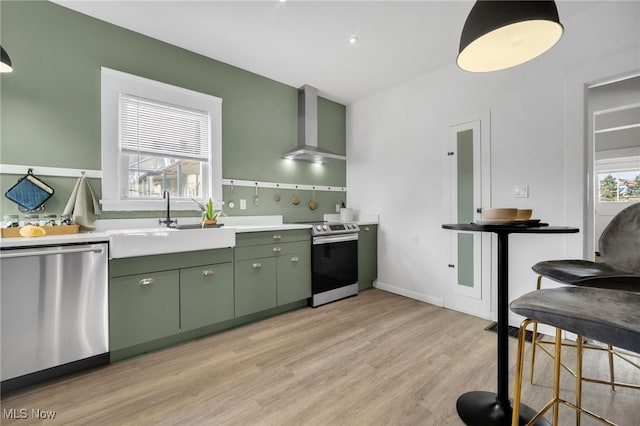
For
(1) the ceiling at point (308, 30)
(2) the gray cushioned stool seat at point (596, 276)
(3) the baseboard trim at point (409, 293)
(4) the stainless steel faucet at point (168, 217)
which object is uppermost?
(1) the ceiling at point (308, 30)

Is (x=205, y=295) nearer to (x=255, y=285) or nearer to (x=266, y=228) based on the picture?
(x=255, y=285)

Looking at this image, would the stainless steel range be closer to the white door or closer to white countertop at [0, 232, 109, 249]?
the white door

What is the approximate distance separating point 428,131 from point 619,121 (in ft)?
12.0

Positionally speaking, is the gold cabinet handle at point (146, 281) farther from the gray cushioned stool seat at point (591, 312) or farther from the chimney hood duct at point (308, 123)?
the gray cushioned stool seat at point (591, 312)

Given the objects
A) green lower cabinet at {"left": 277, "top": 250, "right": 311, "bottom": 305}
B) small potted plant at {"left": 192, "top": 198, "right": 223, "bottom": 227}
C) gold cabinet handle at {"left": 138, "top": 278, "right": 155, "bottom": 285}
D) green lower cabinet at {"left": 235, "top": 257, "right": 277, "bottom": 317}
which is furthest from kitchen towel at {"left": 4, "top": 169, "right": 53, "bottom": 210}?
green lower cabinet at {"left": 277, "top": 250, "right": 311, "bottom": 305}

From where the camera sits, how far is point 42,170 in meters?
2.20

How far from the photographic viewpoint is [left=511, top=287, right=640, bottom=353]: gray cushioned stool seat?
0.72 meters

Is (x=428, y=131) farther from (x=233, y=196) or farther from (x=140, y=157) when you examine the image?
(x=140, y=157)

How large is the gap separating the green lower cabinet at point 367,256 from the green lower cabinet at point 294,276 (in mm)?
907

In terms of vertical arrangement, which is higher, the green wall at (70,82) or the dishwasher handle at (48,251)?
the green wall at (70,82)

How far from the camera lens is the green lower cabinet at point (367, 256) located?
3842 millimetres

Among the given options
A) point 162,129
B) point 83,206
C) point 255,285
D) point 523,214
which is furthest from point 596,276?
point 162,129

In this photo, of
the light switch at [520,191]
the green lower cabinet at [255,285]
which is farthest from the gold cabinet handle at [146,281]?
the light switch at [520,191]

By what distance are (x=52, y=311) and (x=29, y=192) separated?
97 cm
